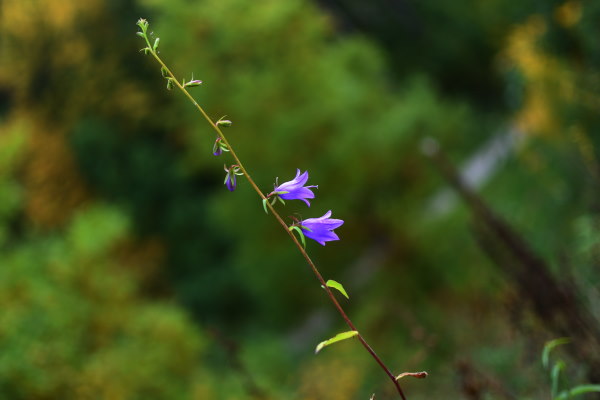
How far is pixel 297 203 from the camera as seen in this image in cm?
836

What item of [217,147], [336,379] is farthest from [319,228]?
[336,379]

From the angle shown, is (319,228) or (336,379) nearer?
(319,228)

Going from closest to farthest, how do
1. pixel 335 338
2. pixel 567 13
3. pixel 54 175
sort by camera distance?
pixel 335 338, pixel 567 13, pixel 54 175

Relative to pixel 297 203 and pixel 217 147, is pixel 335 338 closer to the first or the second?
pixel 217 147

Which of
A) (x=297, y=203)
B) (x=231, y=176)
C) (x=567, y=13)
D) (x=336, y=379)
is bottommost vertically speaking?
(x=231, y=176)

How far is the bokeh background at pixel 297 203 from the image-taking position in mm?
3525

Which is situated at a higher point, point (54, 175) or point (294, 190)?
point (54, 175)

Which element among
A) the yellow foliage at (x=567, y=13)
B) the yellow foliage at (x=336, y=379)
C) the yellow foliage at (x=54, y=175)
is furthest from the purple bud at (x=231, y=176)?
the yellow foliage at (x=54, y=175)

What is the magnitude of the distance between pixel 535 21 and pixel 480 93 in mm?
7243

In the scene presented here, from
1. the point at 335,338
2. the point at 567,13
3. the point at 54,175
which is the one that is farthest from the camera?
the point at 54,175

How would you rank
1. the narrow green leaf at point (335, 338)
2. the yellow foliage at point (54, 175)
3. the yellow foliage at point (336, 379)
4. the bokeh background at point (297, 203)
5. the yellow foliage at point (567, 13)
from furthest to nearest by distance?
the yellow foliage at point (54, 175) → the yellow foliage at point (567, 13) → the yellow foliage at point (336, 379) → the bokeh background at point (297, 203) → the narrow green leaf at point (335, 338)

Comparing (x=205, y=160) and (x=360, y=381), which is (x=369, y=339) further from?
(x=205, y=160)

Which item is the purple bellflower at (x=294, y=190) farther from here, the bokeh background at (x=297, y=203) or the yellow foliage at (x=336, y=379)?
the yellow foliage at (x=336, y=379)

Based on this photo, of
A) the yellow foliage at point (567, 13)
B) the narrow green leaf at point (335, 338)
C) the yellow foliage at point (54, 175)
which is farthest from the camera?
the yellow foliage at point (54, 175)
